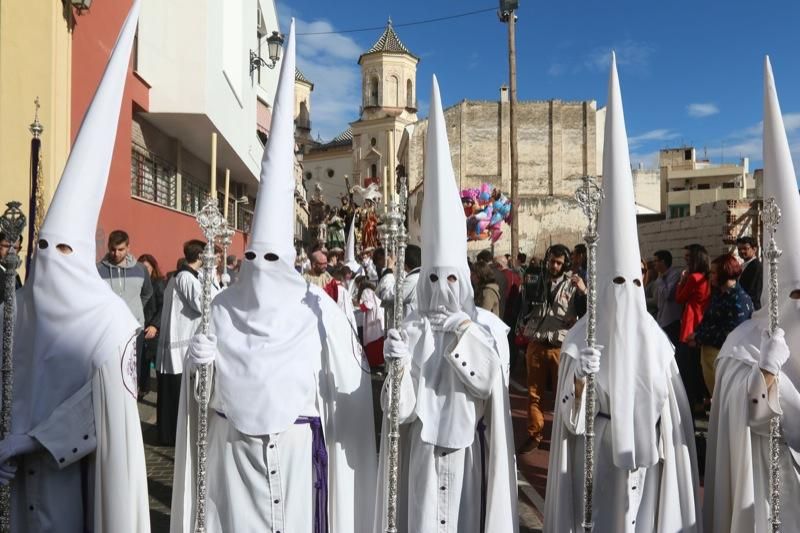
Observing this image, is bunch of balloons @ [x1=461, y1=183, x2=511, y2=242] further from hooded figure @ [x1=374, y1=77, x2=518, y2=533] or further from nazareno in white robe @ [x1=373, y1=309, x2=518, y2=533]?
nazareno in white robe @ [x1=373, y1=309, x2=518, y2=533]

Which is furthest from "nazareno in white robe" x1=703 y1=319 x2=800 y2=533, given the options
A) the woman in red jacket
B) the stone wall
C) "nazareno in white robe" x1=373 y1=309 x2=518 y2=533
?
the stone wall

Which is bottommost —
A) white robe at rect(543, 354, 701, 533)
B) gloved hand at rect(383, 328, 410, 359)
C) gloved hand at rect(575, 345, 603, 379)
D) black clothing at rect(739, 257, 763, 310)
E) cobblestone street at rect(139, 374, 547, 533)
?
cobblestone street at rect(139, 374, 547, 533)

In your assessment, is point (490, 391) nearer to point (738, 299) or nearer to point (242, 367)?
point (242, 367)

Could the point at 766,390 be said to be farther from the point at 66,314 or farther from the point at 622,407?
the point at 66,314

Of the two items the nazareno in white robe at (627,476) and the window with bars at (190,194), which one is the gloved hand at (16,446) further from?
the window with bars at (190,194)

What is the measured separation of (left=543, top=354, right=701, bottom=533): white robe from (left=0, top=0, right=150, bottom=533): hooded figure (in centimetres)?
222

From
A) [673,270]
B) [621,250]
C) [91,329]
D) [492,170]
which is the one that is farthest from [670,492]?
[492,170]

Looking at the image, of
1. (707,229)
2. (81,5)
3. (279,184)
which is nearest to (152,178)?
(81,5)

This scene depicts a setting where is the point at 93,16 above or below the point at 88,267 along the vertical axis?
above

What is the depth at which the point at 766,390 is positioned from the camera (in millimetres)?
3295

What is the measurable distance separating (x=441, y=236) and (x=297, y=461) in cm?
144

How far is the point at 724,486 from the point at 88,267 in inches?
135

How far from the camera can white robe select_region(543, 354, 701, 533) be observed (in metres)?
3.62

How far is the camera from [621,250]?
139 inches
